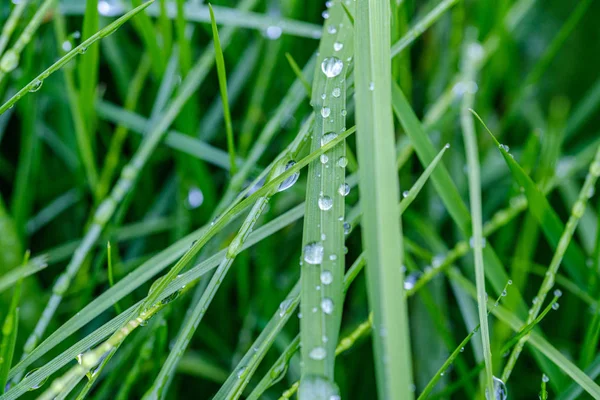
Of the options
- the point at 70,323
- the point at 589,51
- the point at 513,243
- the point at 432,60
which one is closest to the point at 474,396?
the point at 513,243

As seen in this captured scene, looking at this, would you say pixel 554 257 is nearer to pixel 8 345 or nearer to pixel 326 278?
pixel 326 278

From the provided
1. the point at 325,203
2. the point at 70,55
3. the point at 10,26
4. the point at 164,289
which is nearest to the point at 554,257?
the point at 325,203

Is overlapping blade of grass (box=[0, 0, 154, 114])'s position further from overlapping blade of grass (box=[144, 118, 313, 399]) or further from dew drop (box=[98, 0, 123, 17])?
dew drop (box=[98, 0, 123, 17])

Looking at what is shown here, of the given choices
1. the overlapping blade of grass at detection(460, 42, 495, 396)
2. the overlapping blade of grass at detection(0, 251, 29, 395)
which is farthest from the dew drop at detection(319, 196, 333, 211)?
the overlapping blade of grass at detection(0, 251, 29, 395)

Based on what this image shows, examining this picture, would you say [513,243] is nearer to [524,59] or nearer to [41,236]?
[524,59]

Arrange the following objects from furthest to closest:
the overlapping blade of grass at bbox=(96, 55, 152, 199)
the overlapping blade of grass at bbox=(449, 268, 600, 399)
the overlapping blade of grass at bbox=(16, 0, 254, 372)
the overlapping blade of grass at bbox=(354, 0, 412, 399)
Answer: the overlapping blade of grass at bbox=(96, 55, 152, 199) → the overlapping blade of grass at bbox=(16, 0, 254, 372) → the overlapping blade of grass at bbox=(449, 268, 600, 399) → the overlapping blade of grass at bbox=(354, 0, 412, 399)

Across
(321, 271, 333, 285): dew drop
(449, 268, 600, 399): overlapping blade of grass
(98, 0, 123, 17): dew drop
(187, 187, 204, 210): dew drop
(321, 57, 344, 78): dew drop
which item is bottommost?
(449, 268, 600, 399): overlapping blade of grass

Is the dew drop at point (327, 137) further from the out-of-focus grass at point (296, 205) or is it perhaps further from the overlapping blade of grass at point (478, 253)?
the overlapping blade of grass at point (478, 253)
